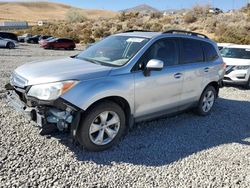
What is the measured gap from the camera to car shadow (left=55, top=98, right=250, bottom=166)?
424cm

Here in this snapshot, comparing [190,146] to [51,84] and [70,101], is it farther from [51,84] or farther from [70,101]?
[51,84]

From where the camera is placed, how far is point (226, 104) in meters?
7.79

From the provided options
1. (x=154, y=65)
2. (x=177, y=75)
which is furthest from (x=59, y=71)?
(x=177, y=75)

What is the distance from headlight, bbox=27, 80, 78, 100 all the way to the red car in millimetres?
30328

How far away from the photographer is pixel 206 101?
256 inches

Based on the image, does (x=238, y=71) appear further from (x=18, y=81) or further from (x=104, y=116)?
(x=18, y=81)

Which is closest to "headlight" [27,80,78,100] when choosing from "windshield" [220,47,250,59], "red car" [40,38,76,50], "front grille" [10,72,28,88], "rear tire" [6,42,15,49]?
"front grille" [10,72,28,88]

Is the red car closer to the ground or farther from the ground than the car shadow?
closer to the ground

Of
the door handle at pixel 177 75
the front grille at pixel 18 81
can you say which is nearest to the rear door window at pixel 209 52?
the door handle at pixel 177 75

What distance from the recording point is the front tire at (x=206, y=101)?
20.7 ft

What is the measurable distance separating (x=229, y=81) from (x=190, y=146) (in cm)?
625

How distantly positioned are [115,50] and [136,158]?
1.94 meters

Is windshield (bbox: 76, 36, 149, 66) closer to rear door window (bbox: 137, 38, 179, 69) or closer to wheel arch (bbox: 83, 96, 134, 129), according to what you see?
rear door window (bbox: 137, 38, 179, 69)

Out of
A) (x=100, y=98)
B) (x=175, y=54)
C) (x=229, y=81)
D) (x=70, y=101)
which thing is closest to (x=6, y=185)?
(x=70, y=101)
